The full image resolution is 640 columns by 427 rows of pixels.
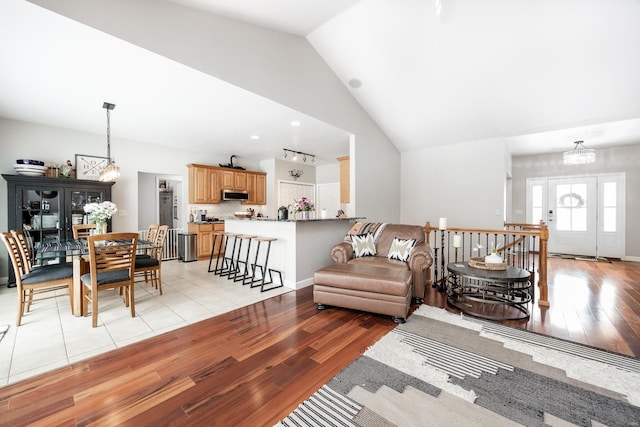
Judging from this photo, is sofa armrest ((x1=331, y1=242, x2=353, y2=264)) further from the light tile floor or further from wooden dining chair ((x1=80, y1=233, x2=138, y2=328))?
wooden dining chair ((x1=80, y1=233, x2=138, y2=328))

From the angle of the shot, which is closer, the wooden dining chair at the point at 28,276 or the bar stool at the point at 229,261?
the wooden dining chair at the point at 28,276

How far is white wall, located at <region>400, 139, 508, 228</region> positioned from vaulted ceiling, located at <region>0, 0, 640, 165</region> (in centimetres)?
49

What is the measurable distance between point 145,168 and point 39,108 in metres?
1.97

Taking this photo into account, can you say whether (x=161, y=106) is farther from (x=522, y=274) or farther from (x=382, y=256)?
(x=522, y=274)

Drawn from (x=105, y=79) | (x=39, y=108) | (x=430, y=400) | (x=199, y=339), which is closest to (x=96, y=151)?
(x=39, y=108)

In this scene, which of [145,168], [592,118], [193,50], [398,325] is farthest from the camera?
[145,168]

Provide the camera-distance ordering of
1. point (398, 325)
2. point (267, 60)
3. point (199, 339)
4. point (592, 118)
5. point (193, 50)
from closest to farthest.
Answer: point (199, 339) < point (398, 325) < point (193, 50) < point (267, 60) < point (592, 118)

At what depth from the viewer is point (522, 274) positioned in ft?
9.13

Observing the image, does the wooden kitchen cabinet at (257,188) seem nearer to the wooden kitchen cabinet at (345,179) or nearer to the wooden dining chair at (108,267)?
the wooden kitchen cabinet at (345,179)

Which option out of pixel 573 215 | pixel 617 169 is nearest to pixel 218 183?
pixel 573 215

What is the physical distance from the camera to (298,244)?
4012 mm

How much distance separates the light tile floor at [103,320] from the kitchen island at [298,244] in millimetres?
322

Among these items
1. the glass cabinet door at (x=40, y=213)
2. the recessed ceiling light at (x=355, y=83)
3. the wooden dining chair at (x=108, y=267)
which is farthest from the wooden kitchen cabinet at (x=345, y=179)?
the glass cabinet door at (x=40, y=213)

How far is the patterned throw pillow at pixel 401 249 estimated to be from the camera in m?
3.59
